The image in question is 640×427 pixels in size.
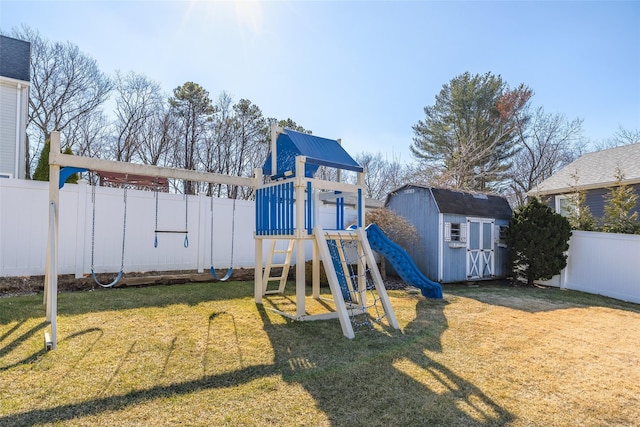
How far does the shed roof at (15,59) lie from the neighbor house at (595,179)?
16024 mm

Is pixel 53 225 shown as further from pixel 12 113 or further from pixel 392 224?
pixel 12 113

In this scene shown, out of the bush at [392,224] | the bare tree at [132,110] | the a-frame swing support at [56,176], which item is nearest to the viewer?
the a-frame swing support at [56,176]

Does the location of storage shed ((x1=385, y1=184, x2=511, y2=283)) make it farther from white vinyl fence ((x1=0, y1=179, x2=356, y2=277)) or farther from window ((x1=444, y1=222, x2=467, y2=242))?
white vinyl fence ((x1=0, y1=179, x2=356, y2=277))

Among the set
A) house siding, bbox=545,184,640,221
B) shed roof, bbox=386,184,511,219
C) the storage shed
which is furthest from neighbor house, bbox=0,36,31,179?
house siding, bbox=545,184,640,221

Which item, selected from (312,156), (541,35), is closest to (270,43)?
(312,156)

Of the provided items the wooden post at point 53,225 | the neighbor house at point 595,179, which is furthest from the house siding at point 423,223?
the wooden post at point 53,225

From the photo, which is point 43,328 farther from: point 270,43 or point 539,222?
point 539,222

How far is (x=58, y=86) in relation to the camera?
16250 mm

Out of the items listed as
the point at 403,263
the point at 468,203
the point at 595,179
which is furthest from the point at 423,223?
the point at 595,179

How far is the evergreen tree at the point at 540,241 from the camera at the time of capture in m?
9.39

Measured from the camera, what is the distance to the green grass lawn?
250cm

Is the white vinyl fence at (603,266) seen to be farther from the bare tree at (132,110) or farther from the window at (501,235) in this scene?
the bare tree at (132,110)

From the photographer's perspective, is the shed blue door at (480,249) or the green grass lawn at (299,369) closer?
the green grass lawn at (299,369)

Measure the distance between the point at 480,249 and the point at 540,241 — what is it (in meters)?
1.49
